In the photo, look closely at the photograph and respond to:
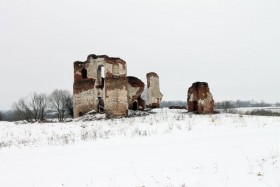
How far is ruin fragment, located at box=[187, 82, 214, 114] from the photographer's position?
24.4 meters

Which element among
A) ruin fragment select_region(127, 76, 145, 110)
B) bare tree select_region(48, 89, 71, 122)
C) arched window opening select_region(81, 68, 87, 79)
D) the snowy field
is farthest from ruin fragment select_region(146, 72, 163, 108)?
bare tree select_region(48, 89, 71, 122)

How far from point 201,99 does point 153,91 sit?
29.4 feet

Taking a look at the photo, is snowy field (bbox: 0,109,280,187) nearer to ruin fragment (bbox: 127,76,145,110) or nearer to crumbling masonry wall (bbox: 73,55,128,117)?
crumbling masonry wall (bbox: 73,55,128,117)

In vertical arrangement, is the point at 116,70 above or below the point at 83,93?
above

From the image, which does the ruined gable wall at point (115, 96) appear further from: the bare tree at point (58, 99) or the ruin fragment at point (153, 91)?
the bare tree at point (58, 99)

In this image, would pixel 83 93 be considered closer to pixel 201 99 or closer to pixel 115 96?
pixel 115 96

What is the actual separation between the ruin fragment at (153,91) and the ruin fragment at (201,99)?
303 inches

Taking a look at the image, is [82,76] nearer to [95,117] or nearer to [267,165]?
[95,117]

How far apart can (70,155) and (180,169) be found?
344 centimetres


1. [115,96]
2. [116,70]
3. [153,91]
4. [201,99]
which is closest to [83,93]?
[116,70]

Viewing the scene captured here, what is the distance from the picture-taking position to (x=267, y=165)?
6.34m

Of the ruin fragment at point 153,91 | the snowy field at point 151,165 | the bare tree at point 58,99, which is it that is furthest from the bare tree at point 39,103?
the snowy field at point 151,165

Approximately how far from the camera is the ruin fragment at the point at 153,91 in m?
32.6

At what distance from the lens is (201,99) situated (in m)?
24.4
